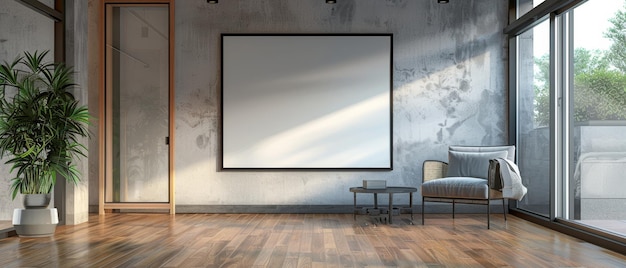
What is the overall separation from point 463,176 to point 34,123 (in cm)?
424

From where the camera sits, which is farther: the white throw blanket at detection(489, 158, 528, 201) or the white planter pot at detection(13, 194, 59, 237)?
the white throw blanket at detection(489, 158, 528, 201)

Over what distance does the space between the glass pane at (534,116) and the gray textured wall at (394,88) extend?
37cm

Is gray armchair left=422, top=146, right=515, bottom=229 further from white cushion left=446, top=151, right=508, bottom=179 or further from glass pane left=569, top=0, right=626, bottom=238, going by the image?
glass pane left=569, top=0, right=626, bottom=238

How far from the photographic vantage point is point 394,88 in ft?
25.7

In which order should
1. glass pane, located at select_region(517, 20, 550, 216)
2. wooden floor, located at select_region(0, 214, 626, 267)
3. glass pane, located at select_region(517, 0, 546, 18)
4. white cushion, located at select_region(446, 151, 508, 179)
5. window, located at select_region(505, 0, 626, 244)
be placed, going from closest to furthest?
wooden floor, located at select_region(0, 214, 626, 267)
window, located at select_region(505, 0, 626, 244)
glass pane, located at select_region(517, 20, 550, 216)
white cushion, located at select_region(446, 151, 508, 179)
glass pane, located at select_region(517, 0, 546, 18)

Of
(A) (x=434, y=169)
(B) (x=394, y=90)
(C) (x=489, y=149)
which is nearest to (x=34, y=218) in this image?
(A) (x=434, y=169)

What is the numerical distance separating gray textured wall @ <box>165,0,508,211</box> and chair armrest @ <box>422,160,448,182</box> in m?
0.52

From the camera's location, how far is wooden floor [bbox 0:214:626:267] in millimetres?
4406

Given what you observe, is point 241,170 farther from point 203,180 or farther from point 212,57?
point 212,57

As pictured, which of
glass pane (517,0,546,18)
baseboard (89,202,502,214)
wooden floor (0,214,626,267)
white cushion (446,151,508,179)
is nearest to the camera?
wooden floor (0,214,626,267)

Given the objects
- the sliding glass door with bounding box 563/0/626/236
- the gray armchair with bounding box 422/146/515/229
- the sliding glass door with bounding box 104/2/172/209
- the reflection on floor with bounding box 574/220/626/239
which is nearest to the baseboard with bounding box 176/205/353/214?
the sliding glass door with bounding box 104/2/172/209

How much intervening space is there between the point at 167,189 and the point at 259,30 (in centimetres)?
216

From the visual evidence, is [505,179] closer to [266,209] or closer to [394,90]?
[394,90]

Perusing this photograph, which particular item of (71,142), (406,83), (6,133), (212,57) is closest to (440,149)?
(406,83)
